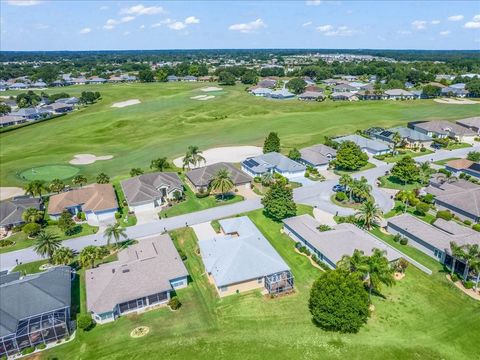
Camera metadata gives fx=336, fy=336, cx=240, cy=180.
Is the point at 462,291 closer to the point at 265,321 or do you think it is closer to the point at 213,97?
the point at 265,321

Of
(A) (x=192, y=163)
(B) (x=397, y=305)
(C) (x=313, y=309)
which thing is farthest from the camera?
(A) (x=192, y=163)

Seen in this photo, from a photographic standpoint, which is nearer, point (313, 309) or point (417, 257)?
point (313, 309)

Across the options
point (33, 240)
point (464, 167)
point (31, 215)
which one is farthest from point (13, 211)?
point (464, 167)

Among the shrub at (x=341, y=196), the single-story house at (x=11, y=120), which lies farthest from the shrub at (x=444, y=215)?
the single-story house at (x=11, y=120)

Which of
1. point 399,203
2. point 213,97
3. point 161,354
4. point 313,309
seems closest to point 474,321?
point 313,309

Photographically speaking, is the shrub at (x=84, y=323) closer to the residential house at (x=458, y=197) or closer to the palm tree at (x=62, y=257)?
the palm tree at (x=62, y=257)

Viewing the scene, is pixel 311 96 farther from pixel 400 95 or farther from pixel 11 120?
pixel 11 120

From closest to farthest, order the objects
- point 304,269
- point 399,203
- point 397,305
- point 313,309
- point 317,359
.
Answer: point 317,359 → point 313,309 → point 397,305 → point 304,269 → point 399,203
